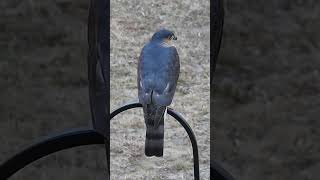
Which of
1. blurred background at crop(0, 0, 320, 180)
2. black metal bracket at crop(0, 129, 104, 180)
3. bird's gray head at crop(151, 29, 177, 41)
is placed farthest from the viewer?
blurred background at crop(0, 0, 320, 180)

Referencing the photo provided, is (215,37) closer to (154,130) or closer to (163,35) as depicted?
(163,35)

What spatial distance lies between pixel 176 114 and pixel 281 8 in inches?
71.4

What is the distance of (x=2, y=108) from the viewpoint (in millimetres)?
3525

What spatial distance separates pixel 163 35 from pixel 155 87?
0.38ft

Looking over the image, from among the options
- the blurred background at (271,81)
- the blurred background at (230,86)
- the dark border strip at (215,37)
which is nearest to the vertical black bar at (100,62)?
the dark border strip at (215,37)

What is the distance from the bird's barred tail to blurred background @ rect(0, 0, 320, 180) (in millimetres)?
1599

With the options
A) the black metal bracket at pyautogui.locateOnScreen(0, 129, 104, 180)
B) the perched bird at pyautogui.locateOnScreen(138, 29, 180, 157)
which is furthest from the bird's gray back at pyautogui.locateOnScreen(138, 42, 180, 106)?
the black metal bracket at pyautogui.locateOnScreen(0, 129, 104, 180)

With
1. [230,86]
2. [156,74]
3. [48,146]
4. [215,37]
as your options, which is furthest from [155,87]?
[230,86]

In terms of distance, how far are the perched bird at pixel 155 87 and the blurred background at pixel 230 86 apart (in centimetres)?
160

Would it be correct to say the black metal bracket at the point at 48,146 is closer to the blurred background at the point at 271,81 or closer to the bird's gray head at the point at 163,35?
the bird's gray head at the point at 163,35

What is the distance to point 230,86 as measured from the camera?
140 inches

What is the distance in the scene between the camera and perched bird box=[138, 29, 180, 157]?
1837 millimetres

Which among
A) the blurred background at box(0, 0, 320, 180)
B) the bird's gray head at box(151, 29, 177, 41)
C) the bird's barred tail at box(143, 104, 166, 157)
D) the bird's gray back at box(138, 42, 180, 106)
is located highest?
the bird's gray head at box(151, 29, 177, 41)

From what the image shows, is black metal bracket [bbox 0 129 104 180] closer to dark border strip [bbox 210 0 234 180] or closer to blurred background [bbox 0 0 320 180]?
dark border strip [bbox 210 0 234 180]
